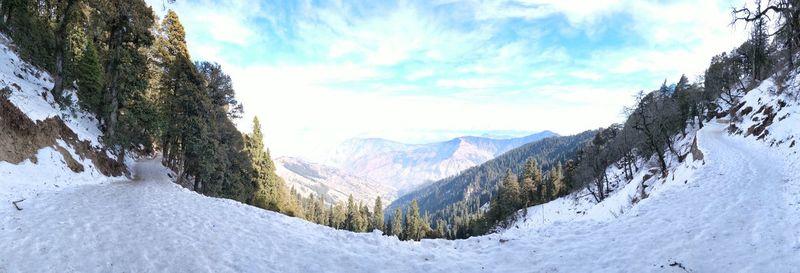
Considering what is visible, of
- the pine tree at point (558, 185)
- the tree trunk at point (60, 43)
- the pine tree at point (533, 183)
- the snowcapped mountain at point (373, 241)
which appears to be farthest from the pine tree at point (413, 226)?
the snowcapped mountain at point (373, 241)

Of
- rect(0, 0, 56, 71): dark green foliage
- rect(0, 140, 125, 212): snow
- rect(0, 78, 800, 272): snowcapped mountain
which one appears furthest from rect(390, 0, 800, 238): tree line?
rect(0, 0, 56, 71): dark green foliage

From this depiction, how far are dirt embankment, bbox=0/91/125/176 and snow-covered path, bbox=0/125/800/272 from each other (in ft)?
11.1

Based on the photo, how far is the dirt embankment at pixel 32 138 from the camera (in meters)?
15.1

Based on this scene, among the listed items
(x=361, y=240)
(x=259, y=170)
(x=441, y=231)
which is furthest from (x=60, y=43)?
(x=441, y=231)

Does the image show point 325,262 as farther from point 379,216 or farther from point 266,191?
point 379,216

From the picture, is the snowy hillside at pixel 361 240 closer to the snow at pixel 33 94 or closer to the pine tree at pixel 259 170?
the snow at pixel 33 94

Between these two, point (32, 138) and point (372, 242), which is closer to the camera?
point (372, 242)

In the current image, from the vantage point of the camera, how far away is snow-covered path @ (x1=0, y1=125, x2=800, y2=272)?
7883 mm

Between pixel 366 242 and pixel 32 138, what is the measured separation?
16994 mm

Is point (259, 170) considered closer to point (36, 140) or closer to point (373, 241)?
point (36, 140)

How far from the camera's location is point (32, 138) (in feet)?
56.1

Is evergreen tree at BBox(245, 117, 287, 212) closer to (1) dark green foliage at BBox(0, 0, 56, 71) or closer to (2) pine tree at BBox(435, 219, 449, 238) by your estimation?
(1) dark green foliage at BBox(0, 0, 56, 71)

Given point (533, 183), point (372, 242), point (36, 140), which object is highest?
point (36, 140)

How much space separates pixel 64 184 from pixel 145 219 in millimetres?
8213
